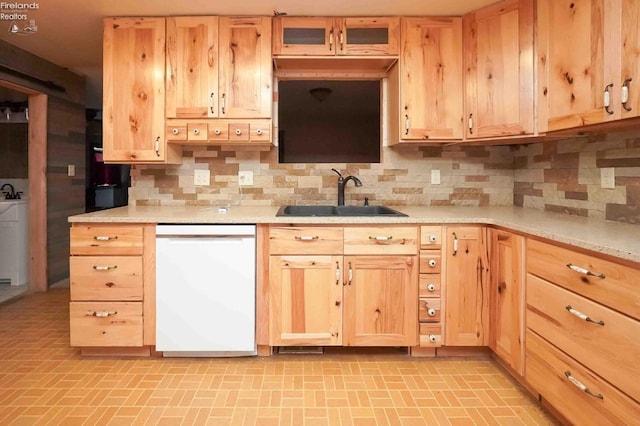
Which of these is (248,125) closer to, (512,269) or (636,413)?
(512,269)

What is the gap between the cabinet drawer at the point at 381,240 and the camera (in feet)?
7.64

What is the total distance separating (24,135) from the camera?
450 centimetres

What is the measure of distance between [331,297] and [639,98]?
67.4 inches

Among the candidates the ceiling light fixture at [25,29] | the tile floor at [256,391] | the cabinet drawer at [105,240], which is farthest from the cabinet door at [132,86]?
the tile floor at [256,391]

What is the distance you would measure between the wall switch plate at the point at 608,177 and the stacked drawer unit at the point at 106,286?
8.61 ft

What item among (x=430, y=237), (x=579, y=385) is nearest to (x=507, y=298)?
(x=430, y=237)

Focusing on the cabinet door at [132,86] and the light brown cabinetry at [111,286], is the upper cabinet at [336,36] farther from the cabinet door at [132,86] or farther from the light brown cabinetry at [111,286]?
the light brown cabinetry at [111,286]

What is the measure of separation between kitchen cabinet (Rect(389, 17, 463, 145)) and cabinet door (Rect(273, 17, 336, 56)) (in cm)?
50

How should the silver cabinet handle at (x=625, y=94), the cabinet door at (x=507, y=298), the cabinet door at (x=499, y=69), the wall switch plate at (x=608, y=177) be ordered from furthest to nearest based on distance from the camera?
1. the cabinet door at (x=499, y=69)
2. the wall switch plate at (x=608, y=177)
3. the cabinet door at (x=507, y=298)
4. the silver cabinet handle at (x=625, y=94)

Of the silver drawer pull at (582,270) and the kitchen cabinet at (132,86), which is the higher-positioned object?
the kitchen cabinet at (132,86)

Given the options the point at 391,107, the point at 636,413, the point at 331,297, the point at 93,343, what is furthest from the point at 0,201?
the point at 636,413

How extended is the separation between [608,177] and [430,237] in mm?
989

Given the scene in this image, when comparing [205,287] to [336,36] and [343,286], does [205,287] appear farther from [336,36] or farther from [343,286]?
[336,36]

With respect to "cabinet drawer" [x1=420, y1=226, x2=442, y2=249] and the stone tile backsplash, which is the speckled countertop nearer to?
"cabinet drawer" [x1=420, y1=226, x2=442, y2=249]
